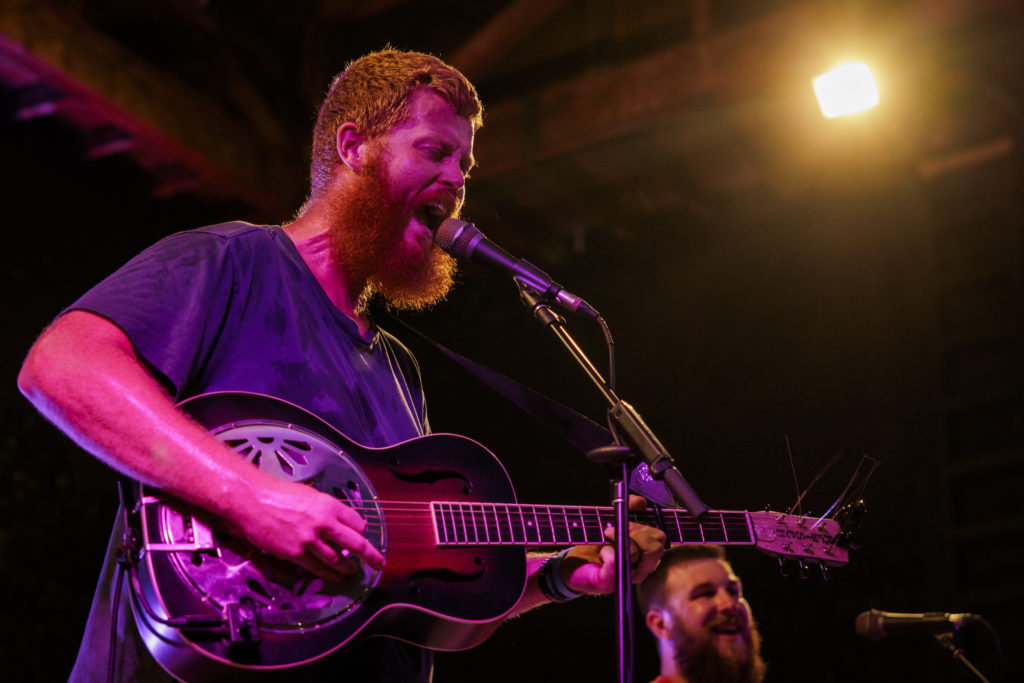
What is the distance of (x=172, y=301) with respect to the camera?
2.13m

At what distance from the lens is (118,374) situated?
1.92 meters

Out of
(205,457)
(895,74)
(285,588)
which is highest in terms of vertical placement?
(895,74)

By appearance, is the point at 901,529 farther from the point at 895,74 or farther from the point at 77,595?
the point at 77,595

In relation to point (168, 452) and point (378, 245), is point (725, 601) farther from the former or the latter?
point (168, 452)

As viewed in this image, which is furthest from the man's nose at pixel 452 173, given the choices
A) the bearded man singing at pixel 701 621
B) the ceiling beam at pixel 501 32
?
the ceiling beam at pixel 501 32

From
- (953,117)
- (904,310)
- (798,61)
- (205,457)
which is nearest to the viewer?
(205,457)

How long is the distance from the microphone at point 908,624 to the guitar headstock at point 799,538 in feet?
3.70

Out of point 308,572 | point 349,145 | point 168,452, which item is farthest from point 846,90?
point 168,452

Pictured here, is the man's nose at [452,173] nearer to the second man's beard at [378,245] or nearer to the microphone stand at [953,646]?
the second man's beard at [378,245]

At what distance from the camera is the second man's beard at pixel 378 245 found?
2717mm

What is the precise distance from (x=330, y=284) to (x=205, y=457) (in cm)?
88

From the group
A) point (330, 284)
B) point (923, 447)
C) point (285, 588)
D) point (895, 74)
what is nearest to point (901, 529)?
point (923, 447)

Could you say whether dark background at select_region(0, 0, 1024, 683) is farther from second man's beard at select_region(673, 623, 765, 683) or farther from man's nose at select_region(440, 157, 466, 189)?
man's nose at select_region(440, 157, 466, 189)

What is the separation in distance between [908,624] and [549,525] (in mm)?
2066
